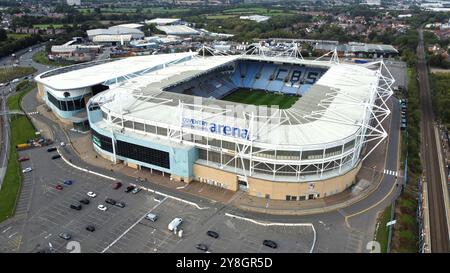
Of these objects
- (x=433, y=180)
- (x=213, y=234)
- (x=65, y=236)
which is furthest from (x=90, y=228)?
(x=433, y=180)

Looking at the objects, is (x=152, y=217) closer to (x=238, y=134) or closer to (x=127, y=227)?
(x=127, y=227)

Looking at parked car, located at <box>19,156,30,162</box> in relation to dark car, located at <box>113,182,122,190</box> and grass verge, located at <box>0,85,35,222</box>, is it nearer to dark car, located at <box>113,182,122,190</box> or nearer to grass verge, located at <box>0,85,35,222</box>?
grass verge, located at <box>0,85,35,222</box>

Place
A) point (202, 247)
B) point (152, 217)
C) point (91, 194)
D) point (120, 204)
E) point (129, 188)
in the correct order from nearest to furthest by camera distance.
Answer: point (202, 247) → point (152, 217) → point (120, 204) → point (91, 194) → point (129, 188)

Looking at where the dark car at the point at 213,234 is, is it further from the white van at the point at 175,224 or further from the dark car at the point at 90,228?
the dark car at the point at 90,228

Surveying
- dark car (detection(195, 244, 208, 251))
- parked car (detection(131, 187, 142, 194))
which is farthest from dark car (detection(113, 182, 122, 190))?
dark car (detection(195, 244, 208, 251))

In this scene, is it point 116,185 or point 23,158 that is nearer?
point 116,185

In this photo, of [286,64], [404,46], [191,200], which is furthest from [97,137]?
[404,46]
